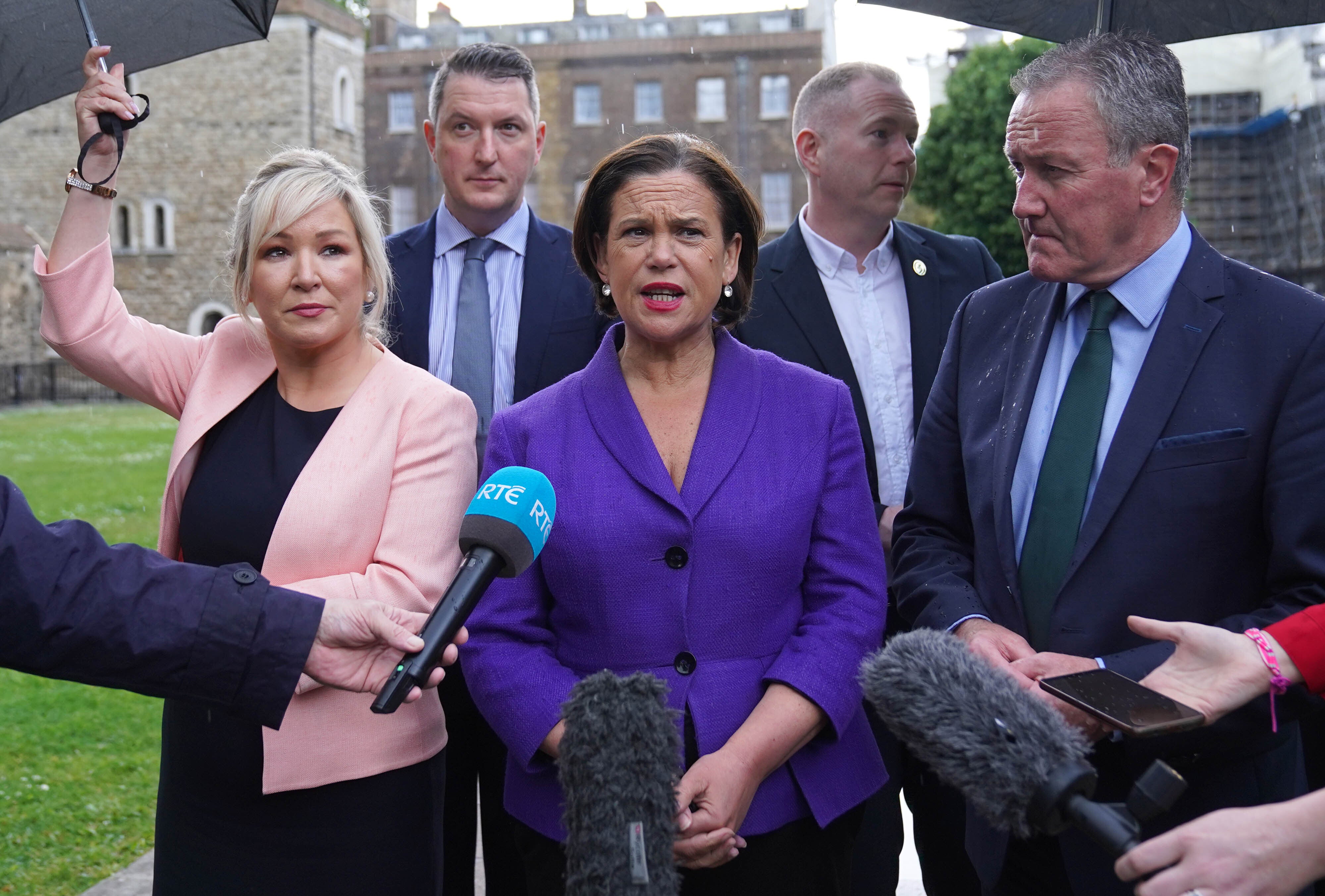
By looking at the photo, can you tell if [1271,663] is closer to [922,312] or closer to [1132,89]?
[1132,89]

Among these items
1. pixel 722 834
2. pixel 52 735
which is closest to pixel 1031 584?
pixel 722 834

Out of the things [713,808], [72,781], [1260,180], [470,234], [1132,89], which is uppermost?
[1260,180]

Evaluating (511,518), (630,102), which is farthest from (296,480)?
(630,102)

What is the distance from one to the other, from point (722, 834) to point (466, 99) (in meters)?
2.76

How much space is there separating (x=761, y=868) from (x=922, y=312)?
2200 millimetres

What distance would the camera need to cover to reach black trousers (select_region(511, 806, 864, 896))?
2701 millimetres

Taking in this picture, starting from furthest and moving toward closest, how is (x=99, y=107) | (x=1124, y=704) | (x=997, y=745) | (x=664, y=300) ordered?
(x=99, y=107) < (x=664, y=300) < (x=1124, y=704) < (x=997, y=745)

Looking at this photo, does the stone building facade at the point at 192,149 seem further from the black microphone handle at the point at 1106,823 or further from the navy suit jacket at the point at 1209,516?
the black microphone handle at the point at 1106,823

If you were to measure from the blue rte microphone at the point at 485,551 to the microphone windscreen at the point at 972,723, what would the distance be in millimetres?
676

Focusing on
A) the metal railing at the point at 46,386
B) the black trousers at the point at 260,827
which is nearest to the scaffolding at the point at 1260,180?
the black trousers at the point at 260,827

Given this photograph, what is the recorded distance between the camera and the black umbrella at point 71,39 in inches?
129

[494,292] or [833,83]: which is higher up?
[833,83]

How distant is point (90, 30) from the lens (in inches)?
126

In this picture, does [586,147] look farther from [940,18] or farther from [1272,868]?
[1272,868]
